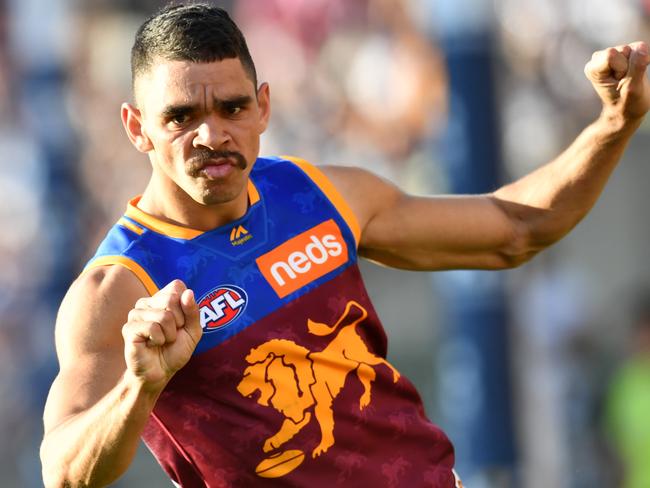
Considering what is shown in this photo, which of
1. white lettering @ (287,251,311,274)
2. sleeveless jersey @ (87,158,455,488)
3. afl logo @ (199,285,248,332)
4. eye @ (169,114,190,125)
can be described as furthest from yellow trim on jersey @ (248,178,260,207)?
eye @ (169,114,190,125)

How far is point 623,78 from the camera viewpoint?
4.48 metres

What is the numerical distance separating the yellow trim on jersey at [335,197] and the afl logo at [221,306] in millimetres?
517

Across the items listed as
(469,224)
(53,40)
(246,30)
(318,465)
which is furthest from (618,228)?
(318,465)

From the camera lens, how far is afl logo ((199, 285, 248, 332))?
13.5 feet

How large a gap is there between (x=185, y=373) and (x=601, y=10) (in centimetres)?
676

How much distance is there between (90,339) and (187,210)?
0.57 meters

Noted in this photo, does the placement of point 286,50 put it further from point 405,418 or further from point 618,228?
point 405,418

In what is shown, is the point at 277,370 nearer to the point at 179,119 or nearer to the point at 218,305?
the point at 218,305

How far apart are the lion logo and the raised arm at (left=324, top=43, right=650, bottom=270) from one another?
58 cm

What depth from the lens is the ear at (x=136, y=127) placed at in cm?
429

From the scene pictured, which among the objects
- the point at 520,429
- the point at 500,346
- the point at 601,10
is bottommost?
the point at 520,429

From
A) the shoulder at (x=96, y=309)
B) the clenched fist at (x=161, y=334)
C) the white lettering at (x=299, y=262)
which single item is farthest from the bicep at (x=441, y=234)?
the clenched fist at (x=161, y=334)

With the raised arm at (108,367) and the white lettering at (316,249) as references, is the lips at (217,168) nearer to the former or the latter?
the raised arm at (108,367)

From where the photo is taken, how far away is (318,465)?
13.8 ft
